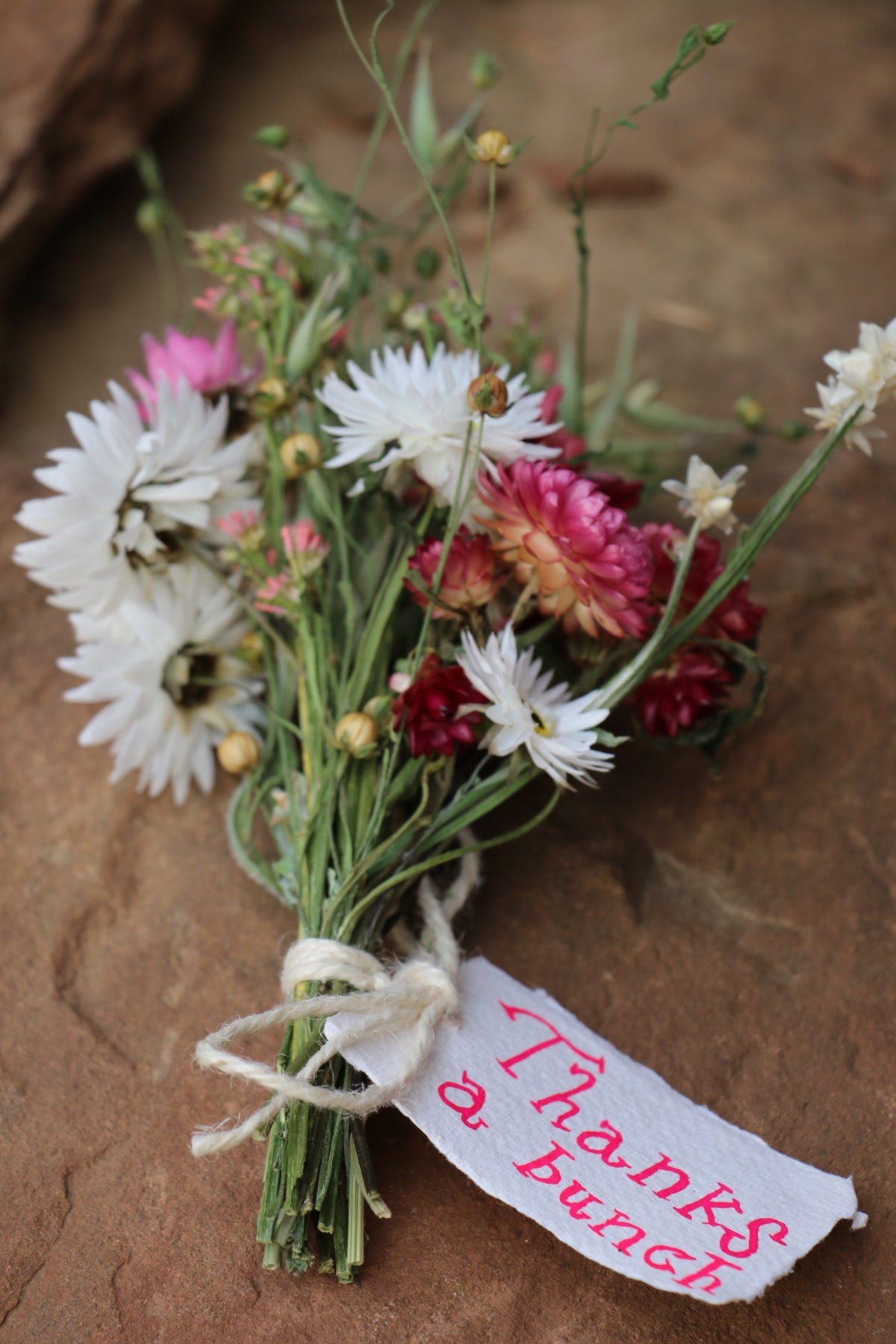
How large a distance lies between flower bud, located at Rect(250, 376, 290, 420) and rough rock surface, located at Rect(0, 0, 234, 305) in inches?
29.2

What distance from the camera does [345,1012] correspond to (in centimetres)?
65

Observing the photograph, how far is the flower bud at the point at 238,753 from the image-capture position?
31.5 inches

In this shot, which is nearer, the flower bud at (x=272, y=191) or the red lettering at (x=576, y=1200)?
the red lettering at (x=576, y=1200)

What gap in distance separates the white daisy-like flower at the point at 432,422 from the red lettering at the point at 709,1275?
1.48ft

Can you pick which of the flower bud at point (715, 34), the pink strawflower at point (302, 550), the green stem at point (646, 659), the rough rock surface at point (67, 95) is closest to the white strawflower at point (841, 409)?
the green stem at point (646, 659)

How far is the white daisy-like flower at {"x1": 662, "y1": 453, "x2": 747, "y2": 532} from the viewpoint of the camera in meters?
0.68

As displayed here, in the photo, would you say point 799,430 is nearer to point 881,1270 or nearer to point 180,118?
point 881,1270

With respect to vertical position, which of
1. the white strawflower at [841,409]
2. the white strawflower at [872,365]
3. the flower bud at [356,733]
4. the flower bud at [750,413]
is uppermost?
the white strawflower at [872,365]

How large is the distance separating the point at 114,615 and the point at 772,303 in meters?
1.07

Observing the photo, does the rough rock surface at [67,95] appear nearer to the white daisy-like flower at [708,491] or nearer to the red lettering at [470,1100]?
the white daisy-like flower at [708,491]

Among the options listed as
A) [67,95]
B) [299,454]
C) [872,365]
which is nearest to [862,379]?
[872,365]

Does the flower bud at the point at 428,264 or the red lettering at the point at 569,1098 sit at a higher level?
the flower bud at the point at 428,264

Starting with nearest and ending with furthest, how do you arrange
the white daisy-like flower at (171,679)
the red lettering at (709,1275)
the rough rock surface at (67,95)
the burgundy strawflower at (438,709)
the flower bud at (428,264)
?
the red lettering at (709,1275) < the burgundy strawflower at (438,709) < the white daisy-like flower at (171,679) < the flower bud at (428,264) < the rough rock surface at (67,95)

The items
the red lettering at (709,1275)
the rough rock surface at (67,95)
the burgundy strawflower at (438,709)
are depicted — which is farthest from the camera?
the rough rock surface at (67,95)
